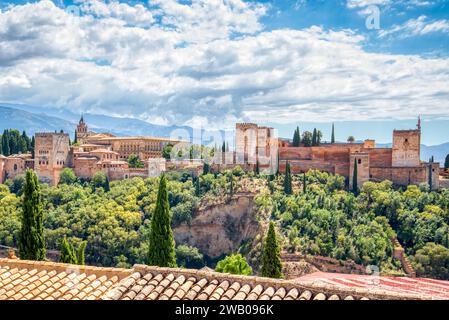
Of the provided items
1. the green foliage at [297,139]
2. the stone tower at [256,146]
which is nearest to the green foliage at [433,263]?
the stone tower at [256,146]

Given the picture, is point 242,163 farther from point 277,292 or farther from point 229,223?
point 277,292

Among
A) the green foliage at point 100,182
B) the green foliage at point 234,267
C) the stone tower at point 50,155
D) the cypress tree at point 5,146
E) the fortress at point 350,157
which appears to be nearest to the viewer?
the green foliage at point 234,267

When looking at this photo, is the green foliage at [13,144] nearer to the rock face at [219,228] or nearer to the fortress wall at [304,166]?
the rock face at [219,228]

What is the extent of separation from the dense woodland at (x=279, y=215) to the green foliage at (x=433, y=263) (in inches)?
1.6

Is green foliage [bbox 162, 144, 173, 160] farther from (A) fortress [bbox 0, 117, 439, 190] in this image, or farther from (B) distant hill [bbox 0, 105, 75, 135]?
(B) distant hill [bbox 0, 105, 75, 135]

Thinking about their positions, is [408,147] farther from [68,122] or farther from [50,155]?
[68,122]

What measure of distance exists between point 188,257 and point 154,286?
23.3 metres

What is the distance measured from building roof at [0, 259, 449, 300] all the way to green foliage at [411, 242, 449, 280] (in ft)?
59.5

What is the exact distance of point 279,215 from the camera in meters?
28.3

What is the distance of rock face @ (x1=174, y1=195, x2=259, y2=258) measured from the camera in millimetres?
30594

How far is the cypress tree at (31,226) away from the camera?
50.2 ft
